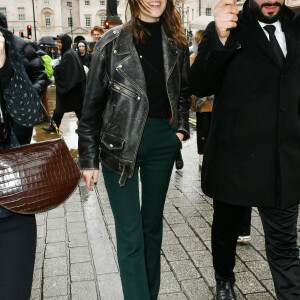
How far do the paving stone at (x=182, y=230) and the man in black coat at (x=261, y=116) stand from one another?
150 centimetres

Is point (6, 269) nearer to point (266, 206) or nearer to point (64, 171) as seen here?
point (64, 171)

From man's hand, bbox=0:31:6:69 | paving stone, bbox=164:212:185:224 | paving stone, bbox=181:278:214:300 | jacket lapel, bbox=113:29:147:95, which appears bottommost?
paving stone, bbox=164:212:185:224

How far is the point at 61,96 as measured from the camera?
28.4ft

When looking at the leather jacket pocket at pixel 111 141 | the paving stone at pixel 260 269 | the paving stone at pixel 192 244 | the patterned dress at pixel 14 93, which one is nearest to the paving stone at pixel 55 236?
the paving stone at pixel 192 244

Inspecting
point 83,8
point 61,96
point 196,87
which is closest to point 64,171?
point 196,87

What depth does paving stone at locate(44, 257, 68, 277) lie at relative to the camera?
11.1 ft

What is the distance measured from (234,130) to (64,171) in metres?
1.06

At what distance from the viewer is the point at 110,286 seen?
3186mm

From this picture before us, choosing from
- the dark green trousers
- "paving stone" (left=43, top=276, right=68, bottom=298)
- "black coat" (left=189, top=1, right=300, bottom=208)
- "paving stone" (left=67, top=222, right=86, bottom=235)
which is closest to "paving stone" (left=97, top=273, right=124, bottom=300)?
"paving stone" (left=43, top=276, right=68, bottom=298)

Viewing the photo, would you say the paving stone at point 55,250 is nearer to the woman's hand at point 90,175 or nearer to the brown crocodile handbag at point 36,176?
the woman's hand at point 90,175

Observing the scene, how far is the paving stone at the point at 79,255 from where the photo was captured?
3.61 metres

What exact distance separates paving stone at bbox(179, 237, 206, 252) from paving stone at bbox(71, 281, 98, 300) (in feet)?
3.17

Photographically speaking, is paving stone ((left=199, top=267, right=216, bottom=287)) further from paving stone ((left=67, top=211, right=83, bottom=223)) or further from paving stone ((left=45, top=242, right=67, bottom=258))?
paving stone ((left=67, top=211, right=83, bottom=223))

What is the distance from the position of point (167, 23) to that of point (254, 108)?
0.70 metres
